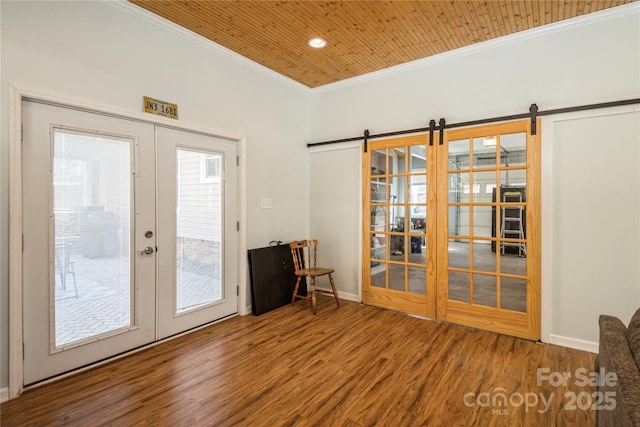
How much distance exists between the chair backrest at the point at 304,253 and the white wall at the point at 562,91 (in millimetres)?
2058

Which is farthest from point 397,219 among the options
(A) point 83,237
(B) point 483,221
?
(A) point 83,237

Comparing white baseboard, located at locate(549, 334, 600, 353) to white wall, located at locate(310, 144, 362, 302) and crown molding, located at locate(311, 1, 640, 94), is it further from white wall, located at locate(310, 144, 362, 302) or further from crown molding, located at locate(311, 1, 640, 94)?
crown molding, located at locate(311, 1, 640, 94)

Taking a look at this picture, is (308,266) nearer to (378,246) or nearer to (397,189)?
(378,246)

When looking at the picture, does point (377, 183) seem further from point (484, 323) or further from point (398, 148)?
point (484, 323)

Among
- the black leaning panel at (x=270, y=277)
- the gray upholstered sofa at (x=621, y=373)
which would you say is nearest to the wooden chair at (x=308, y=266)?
the black leaning panel at (x=270, y=277)

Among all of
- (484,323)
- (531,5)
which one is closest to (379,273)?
(484,323)

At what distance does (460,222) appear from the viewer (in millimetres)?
3473

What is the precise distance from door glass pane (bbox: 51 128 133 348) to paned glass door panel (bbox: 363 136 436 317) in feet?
8.94

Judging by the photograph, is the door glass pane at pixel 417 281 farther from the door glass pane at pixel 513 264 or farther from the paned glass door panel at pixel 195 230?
the paned glass door panel at pixel 195 230

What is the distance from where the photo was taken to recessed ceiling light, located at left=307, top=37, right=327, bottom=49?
3275mm

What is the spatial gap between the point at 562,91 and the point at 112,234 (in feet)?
14.0

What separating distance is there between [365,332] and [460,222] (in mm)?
1582

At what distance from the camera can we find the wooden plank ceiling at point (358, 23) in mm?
2707

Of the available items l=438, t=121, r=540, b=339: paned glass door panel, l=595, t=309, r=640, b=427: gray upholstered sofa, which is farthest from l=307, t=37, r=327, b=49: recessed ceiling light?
l=595, t=309, r=640, b=427: gray upholstered sofa
